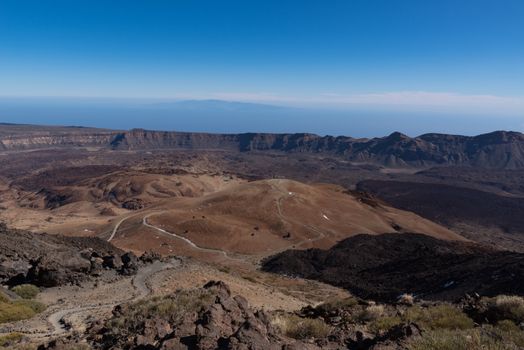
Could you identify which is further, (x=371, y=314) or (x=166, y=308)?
(x=166, y=308)

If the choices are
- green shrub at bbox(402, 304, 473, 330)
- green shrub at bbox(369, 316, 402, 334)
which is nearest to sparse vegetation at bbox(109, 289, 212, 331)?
green shrub at bbox(369, 316, 402, 334)

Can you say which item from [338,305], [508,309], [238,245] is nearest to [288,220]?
[238,245]

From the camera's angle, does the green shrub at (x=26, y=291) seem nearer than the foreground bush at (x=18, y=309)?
No

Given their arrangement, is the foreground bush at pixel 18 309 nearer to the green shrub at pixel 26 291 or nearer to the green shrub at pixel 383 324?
the green shrub at pixel 26 291

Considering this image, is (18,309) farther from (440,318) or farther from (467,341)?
(467,341)

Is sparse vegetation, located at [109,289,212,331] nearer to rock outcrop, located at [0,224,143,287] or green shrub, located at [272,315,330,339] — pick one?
green shrub, located at [272,315,330,339]

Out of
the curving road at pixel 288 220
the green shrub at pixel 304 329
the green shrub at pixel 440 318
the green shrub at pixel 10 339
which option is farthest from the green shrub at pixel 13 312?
the curving road at pixel 288 220

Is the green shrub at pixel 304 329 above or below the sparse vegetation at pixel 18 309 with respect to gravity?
above
